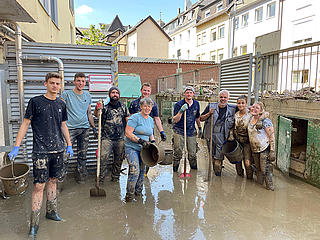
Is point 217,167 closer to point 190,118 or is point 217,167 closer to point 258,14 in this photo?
point 190,118

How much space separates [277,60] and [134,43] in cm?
2655

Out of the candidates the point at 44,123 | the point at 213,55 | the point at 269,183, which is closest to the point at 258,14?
the point at 213,55

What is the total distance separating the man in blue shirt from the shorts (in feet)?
Answer: 3.35

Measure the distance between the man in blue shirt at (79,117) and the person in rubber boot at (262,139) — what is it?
9.45 ft

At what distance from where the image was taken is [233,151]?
448cm

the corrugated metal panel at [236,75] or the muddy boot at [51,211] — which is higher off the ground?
the corrugated metal panel at [236,75]

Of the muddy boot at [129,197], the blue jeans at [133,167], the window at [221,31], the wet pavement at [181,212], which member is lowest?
the wet pavement at [181,212]

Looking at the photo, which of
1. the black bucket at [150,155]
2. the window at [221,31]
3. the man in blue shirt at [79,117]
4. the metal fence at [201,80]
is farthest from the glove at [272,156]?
the window at [221,31]

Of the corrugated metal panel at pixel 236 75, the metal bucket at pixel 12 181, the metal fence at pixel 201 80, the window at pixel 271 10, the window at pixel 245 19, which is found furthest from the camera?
the window at pixel 245 19

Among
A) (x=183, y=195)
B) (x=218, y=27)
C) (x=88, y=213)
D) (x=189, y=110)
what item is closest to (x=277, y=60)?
(x=189, y=110)

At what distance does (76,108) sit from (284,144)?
4.08m

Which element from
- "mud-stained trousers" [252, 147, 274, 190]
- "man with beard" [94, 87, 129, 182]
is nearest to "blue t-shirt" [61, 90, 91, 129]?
→ "man with beard" [94, 87, 129, 182]

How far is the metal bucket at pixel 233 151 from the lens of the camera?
448cm

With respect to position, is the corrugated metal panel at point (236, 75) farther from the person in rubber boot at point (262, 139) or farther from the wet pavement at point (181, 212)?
the wet pavement at point (181, 212)
